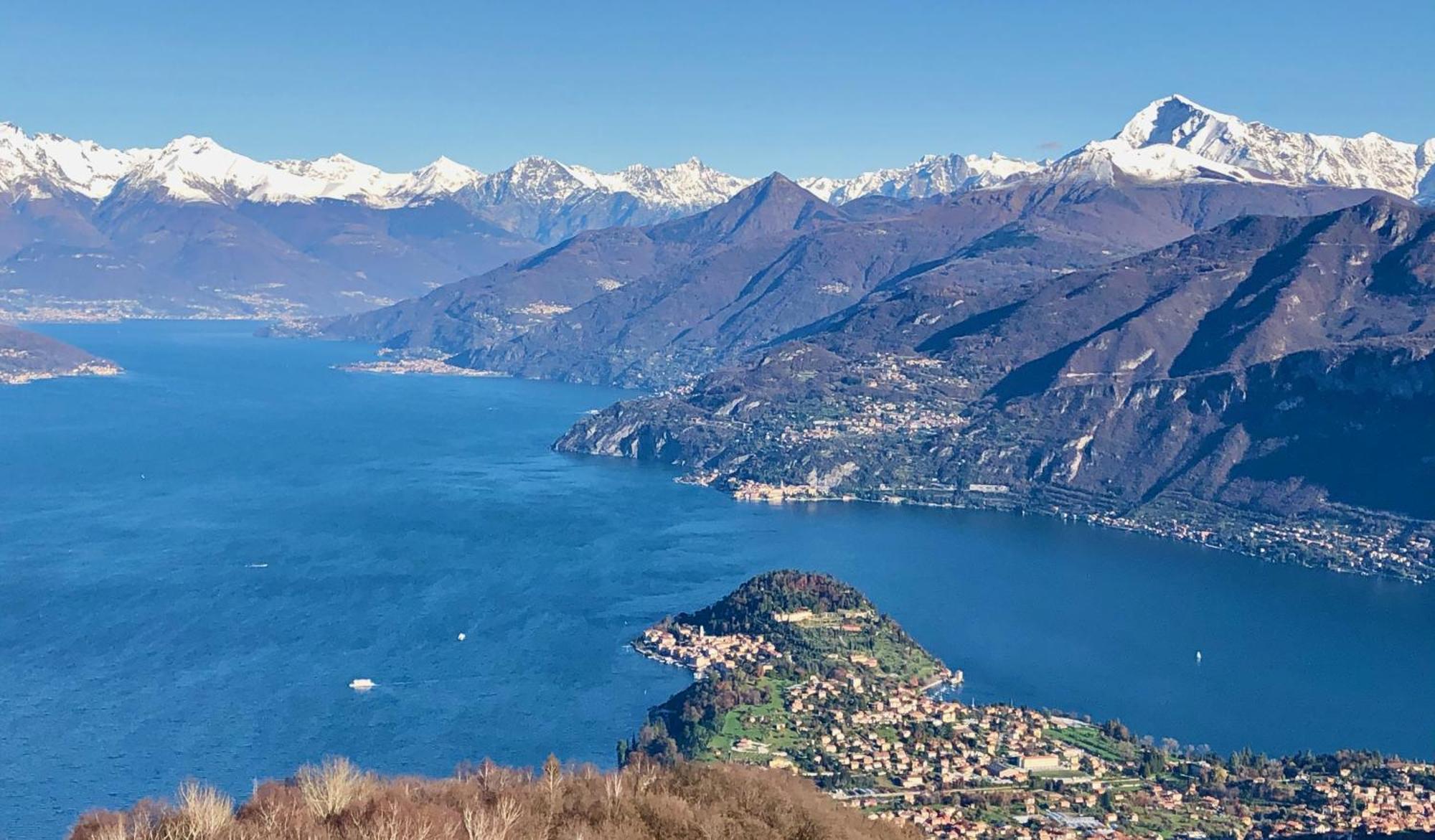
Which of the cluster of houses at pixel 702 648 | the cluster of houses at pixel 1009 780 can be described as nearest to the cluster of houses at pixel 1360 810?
the cluster of houses at pixel 1009 780

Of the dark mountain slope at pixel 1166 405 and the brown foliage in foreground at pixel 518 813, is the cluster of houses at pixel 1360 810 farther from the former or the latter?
the dark mountain slope at pixel 1166 405

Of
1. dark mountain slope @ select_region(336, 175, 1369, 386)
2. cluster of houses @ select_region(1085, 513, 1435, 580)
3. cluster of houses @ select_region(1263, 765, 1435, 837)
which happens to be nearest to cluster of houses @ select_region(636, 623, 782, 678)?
cluster of houses @ select_region(1263, 765, 1435, 837)

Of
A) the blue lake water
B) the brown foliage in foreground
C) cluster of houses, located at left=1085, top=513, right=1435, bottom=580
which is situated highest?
cluster of houses, located at left=1085, top=513, right=1435, bottom=580

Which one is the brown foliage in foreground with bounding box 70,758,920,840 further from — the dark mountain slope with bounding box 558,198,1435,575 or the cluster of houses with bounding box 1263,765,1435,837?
the dark mountain slope with bounding box 558,198,1435,575

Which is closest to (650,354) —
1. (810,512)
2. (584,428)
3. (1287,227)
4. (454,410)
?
(454,410)

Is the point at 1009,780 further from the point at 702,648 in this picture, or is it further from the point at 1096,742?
the point at 702,648

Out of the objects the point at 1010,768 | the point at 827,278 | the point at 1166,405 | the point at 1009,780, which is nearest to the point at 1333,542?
the point at 1166,405
